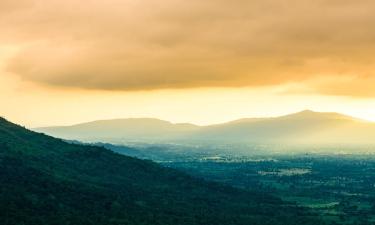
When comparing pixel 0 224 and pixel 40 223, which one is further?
pixel 40 223

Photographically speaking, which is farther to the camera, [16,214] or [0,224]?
[16,214]
